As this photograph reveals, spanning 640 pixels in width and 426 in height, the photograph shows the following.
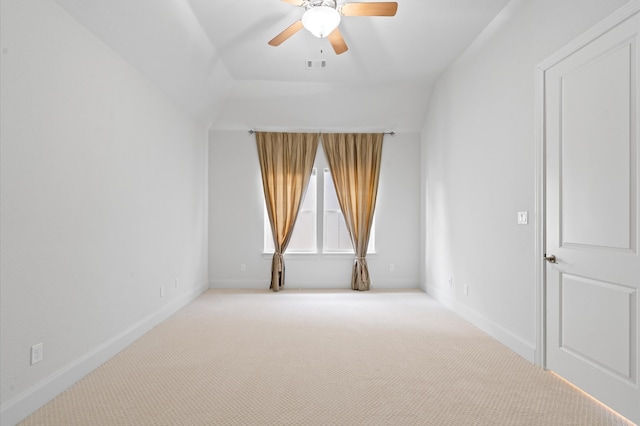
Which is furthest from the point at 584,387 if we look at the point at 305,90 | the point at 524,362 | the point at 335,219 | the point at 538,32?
the point at 305,90

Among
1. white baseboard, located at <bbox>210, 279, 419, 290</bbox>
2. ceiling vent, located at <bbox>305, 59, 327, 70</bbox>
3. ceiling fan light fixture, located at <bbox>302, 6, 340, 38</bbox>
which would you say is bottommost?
white baseboard, located at <bbox>210, 279, 419, 290</bbox>

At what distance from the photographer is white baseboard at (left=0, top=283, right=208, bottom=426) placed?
2.14m

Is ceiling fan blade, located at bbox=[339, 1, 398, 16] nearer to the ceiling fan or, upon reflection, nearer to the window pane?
the ceiling fan

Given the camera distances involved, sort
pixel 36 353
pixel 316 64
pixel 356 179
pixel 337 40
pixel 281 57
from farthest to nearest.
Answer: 1. pixel 356 179
2. pixel 316 64
3. pixel 281 57
4. pixel 337 40
5. pixel 36 353

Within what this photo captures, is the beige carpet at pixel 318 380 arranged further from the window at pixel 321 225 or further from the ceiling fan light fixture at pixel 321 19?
the ceiling fan light fixture at pixel 321 19

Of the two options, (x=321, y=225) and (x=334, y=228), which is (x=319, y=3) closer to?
(x=321, y=225)

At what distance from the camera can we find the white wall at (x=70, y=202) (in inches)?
85.0

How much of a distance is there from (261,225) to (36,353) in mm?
3928

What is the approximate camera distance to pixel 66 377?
258 centimetres

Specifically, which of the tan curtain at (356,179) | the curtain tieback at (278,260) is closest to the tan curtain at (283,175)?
the curtain tieback at (278,260)

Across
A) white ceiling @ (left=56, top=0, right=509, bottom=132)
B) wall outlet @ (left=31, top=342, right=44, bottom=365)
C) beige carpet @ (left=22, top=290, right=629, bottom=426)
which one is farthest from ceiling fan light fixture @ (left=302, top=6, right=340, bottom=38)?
wall outlet @ (left=31, top=342, right=44, bottom=365)

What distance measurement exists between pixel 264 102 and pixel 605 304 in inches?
186

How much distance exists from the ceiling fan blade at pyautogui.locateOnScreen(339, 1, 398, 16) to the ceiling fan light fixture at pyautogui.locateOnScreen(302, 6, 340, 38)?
12 cm

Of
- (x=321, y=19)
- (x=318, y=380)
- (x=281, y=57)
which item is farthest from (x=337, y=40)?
(x=318, y=380)
